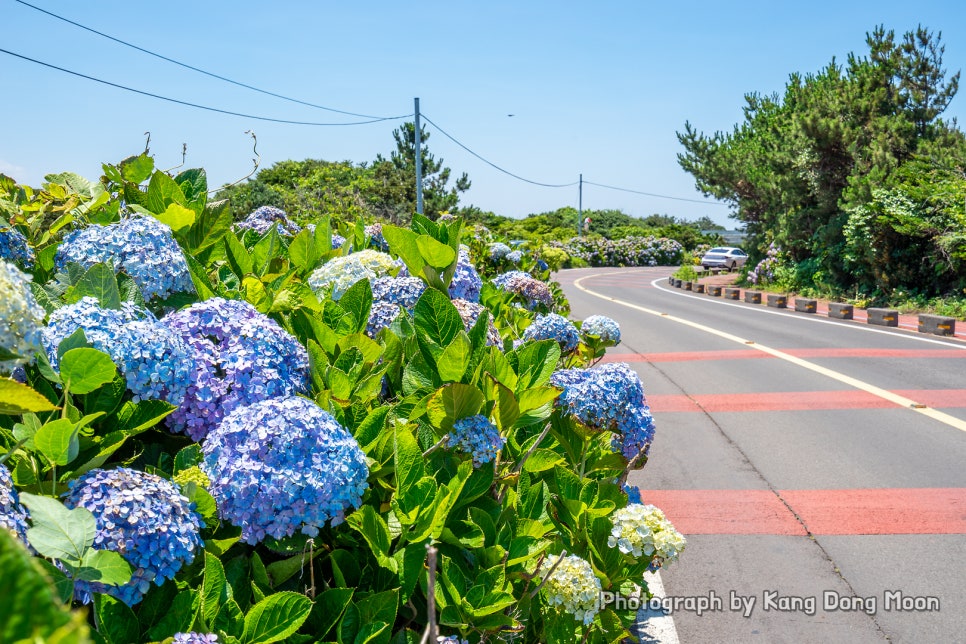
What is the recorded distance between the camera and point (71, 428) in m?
1.16

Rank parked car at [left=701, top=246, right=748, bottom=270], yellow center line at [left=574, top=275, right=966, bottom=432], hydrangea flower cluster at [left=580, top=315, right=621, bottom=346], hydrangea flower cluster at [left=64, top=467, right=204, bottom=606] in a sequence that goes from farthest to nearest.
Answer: parked car at [left=701, top=246, right=748, bottom=270] < yellow center line at [left=574, top=275, right=966, bottom=432] < hydrangea flower cluster at [left=580, top=315, right=621, bottom=346] < hydrangea flower cluster at [left=64, top=467, right=204, bottom=606]

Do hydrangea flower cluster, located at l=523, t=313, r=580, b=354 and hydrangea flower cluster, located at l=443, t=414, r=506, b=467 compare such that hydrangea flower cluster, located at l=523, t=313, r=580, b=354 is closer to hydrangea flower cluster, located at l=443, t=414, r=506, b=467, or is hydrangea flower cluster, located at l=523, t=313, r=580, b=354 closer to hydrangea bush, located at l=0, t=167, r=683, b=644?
hydrangea bush, located at l=0, t=167, r=683, b=644

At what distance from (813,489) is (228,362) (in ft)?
19.2

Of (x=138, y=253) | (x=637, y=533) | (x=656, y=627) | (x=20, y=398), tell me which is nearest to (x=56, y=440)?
(x=20, y=398)

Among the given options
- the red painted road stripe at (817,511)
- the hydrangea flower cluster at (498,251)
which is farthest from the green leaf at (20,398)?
the hydrangea flower cluster at (498,251)

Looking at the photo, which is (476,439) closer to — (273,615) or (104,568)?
(273,615)

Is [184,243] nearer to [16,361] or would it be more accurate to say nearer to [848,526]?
[16,361]

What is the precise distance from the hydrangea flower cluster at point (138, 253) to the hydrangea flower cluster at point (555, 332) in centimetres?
159

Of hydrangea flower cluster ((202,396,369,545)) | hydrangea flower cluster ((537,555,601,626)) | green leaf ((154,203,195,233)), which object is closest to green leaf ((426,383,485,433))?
hydrangea flower cluster ((202,396,369,545))

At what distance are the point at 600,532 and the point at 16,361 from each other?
5.11 ft

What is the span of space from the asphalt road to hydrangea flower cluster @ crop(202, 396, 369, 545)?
3159mm

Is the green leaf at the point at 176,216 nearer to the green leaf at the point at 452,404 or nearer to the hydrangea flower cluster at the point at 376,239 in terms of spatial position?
the green leaf at the point at 452,404

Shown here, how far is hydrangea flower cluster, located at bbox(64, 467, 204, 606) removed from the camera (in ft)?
3.67

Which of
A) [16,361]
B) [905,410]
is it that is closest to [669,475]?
[905,410]
